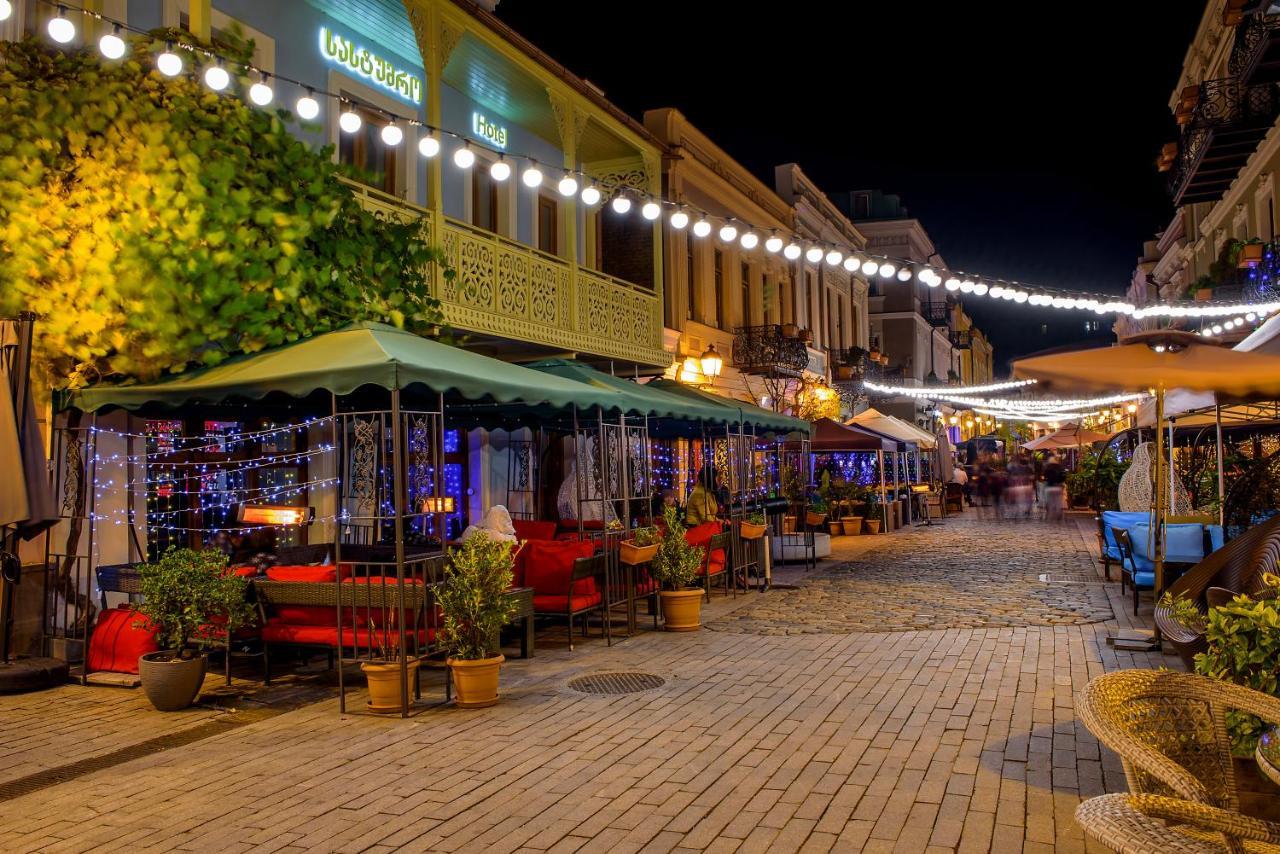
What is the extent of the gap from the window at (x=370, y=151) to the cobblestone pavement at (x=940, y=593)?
7.41 metres

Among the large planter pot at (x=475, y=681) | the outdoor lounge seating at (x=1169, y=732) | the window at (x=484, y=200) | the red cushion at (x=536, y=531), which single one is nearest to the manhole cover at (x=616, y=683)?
the large planter pot at (x=475, y=681)

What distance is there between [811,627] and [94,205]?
7844mm

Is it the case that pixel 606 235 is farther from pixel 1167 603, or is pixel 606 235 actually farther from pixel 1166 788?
pixel 1166 788

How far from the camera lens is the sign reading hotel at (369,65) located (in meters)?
12.7

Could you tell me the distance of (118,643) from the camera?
8.47 metres

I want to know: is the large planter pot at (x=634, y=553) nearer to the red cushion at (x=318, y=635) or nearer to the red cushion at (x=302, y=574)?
the red cushion at (x=318, y=635)

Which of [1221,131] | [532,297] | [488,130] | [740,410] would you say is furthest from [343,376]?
[1221,131]

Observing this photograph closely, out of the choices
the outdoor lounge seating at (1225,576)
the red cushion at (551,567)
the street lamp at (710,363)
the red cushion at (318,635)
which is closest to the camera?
the outdoor lounge seating at (1225,576)

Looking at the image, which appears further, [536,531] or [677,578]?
[536,531]

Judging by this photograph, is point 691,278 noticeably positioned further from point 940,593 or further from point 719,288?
point 940,593

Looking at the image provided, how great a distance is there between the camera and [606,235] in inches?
764

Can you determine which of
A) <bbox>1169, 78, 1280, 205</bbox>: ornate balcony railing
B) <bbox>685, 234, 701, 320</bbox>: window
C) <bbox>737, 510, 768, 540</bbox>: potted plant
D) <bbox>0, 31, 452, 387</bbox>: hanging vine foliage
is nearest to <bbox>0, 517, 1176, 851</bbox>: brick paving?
<bbox>0, 31, 452, 387</bbox>: hanging vine foliage

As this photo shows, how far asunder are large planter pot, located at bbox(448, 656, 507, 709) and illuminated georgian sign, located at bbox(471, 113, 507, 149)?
10.2 metres

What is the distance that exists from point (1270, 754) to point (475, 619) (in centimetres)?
519
